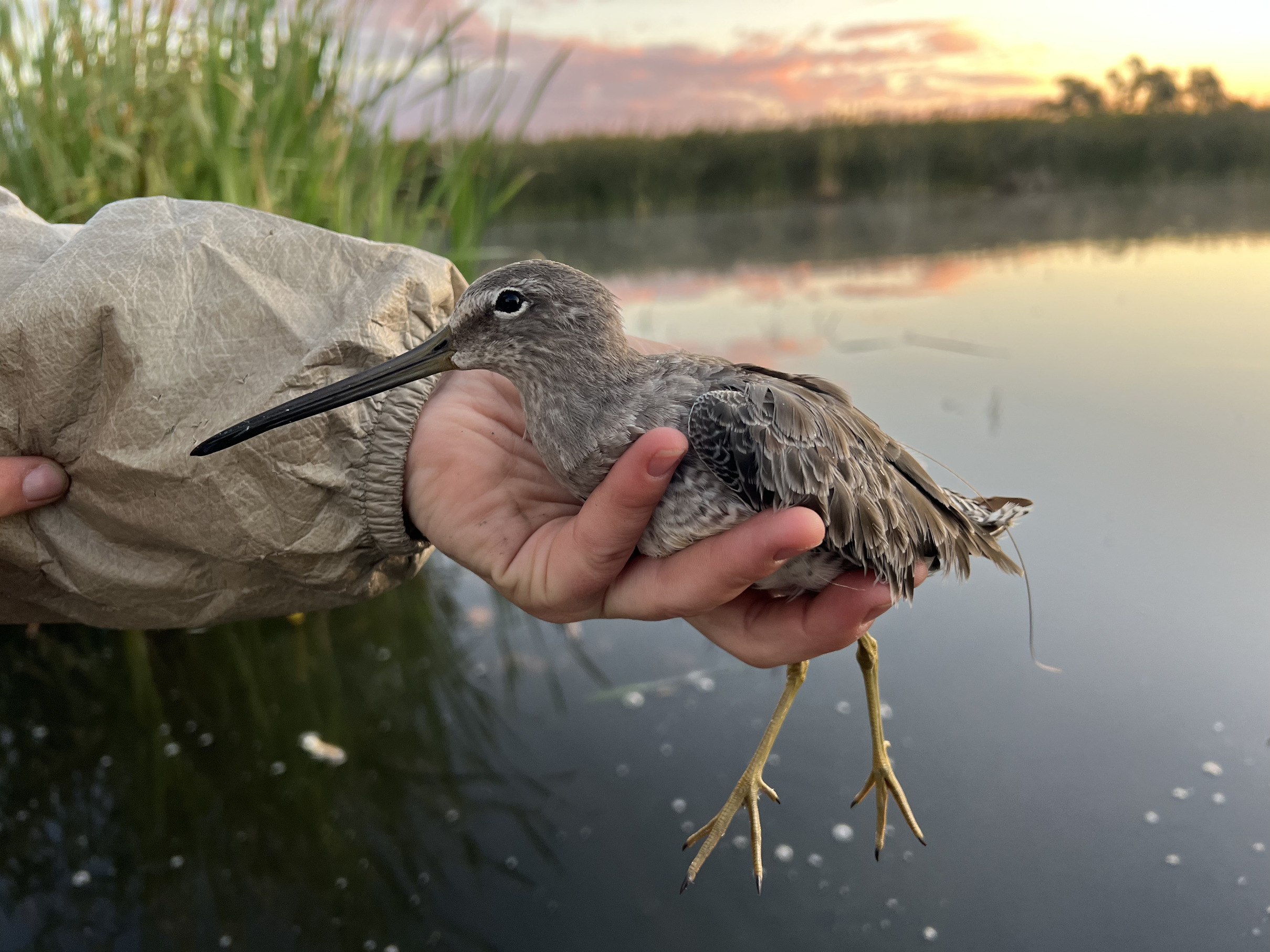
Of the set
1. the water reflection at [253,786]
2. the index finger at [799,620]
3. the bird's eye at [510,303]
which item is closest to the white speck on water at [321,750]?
the water reflection at [253,786]

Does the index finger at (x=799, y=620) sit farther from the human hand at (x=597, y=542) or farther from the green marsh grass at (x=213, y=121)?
the green marsh grass at (x=213, y=121)

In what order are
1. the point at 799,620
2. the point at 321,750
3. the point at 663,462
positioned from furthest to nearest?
the point at 321,750 < the point at 799,620 < the point at 663,462

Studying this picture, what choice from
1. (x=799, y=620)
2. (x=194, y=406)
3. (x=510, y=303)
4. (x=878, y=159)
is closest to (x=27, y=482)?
(x=194, y=406)

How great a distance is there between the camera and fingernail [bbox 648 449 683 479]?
168 centimetres

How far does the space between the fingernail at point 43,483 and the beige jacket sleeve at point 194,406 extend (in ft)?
0.13

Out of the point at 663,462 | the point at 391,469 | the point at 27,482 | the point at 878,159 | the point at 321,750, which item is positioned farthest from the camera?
the point at 878,159

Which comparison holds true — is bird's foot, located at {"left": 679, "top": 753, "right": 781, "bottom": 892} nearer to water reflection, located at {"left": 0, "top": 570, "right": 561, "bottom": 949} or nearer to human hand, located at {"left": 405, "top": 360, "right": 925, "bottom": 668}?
human hand, located at {"left": 405, "top": 360, "right": 925, "bottom": 668}

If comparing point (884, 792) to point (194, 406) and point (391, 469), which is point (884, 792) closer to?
point (391, 469)

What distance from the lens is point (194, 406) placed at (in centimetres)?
231

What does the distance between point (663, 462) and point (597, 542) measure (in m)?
0.28

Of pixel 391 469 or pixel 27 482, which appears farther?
pixel 391 469

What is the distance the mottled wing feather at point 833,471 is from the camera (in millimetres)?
1850

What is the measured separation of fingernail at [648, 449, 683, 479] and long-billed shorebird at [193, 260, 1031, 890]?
0.18 meters

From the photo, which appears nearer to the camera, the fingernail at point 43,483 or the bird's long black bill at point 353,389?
the bird's long black bill at point 353,389
